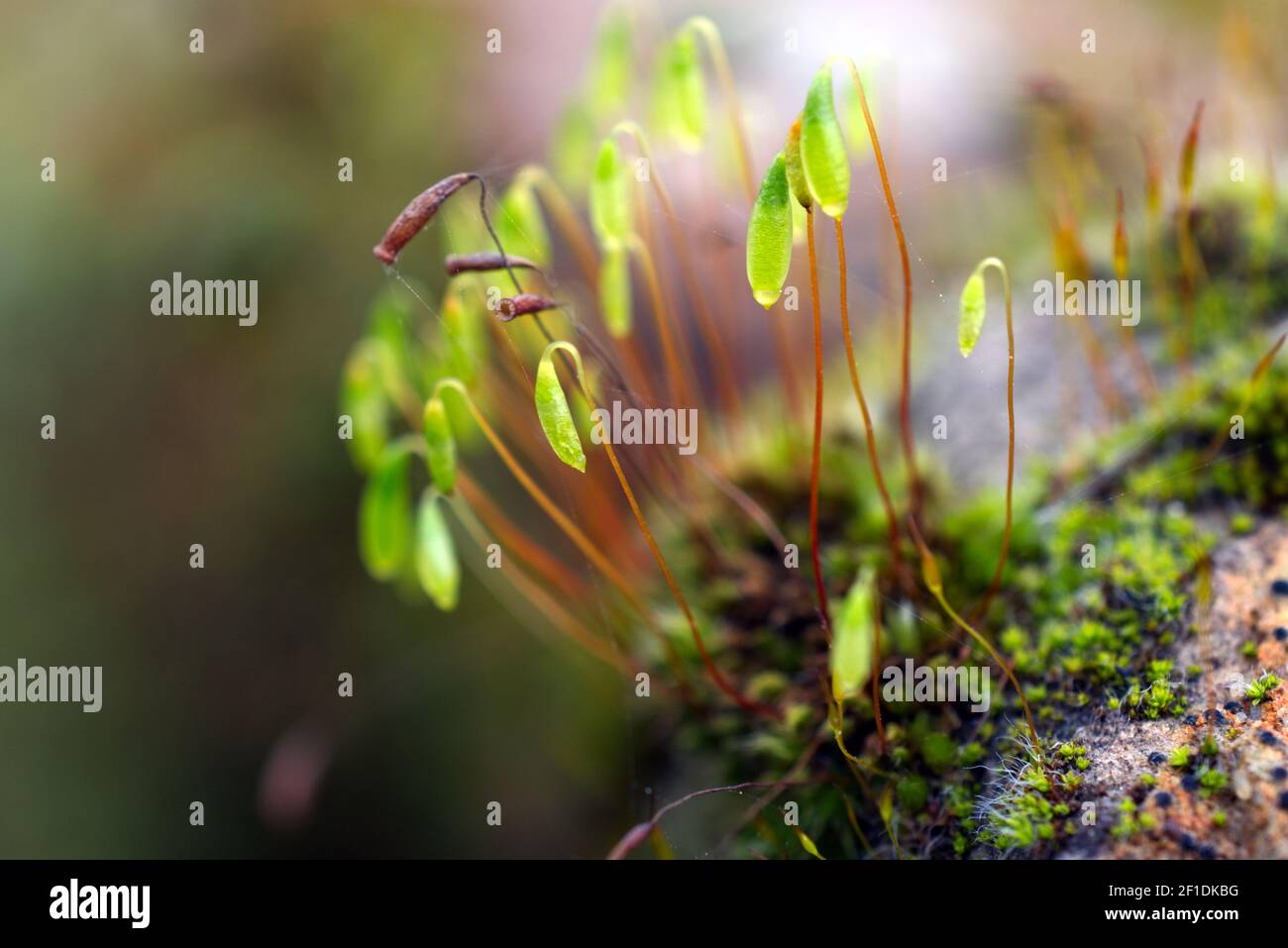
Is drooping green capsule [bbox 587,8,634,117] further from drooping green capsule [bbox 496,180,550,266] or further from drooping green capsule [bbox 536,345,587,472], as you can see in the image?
drooping green capsule [bbox 536,345,587,472]

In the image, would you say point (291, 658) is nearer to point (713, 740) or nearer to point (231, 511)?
point (231, 511)

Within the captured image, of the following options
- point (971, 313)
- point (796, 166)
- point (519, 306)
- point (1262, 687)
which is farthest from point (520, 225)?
point (1262, 687)

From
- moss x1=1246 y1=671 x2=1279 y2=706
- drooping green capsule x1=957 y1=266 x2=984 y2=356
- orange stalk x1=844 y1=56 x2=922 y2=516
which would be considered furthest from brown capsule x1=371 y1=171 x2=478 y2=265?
moss x1=1246 y1=671 x2=1279 y2=706

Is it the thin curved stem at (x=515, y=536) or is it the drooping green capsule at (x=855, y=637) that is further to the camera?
the thin curved stem at (x=515, y=536)

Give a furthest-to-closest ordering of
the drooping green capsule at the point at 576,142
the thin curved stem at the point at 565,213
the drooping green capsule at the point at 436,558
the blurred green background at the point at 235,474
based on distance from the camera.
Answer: the blurred green background at the point at 235,474 → the drooping green capsule at the point at 576,142 → the thin curved stem at the point at 565,213 → the drooping green capsule at the point at 436,558

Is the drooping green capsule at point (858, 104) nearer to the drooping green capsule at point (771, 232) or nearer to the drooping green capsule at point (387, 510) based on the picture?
the drooping green capsule at point (771, 232)

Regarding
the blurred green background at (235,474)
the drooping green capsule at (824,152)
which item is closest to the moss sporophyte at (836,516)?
the drooping green capsule at (824,152)

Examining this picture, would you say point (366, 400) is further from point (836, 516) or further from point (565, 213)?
point (836, 516)
